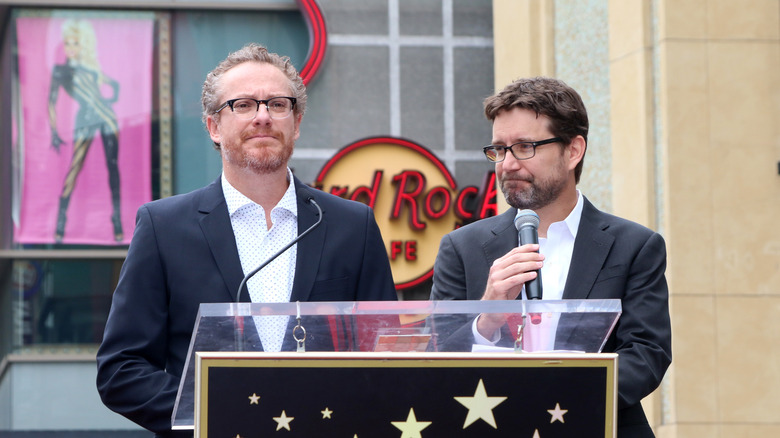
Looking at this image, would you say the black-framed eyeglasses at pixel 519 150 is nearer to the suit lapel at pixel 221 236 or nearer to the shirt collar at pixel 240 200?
the shirt collar at pixel 240 200

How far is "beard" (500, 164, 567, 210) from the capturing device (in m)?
3.68

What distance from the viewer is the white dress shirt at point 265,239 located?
138 inches

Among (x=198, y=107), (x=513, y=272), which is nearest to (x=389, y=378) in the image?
(x=513, y=272)

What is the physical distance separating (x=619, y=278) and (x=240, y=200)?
46.2 inches

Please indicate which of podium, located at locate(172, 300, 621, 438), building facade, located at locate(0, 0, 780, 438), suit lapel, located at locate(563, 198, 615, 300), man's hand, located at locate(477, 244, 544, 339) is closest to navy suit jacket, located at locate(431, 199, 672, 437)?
suit lapel, located at locate(563, 198, 615, 300)

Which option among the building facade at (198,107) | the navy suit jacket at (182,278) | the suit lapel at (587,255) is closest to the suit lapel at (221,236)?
the navy suit jacket at (182,278)

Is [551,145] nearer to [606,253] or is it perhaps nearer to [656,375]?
[606,253]

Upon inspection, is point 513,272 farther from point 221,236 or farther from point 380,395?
point 221,236

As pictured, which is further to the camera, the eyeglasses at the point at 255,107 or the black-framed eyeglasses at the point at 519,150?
the black-framed eyeglasses at the point at 519,150

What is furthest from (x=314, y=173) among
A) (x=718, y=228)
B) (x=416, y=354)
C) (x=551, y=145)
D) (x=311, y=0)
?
(x=416, y=354)

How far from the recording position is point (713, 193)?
8711 mm

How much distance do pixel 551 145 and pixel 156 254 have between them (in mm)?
1249

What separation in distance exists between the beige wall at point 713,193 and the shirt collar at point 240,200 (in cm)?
545

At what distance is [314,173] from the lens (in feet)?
39.4
